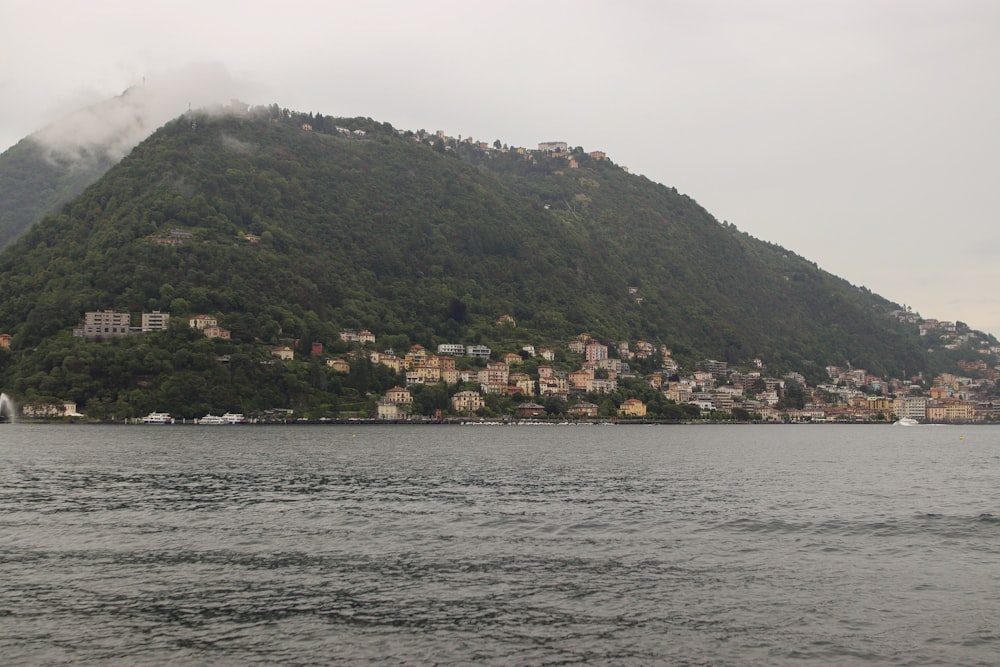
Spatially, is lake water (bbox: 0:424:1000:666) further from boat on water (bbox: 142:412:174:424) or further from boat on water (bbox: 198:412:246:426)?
boat on water (bbox: 198:412:246:426)

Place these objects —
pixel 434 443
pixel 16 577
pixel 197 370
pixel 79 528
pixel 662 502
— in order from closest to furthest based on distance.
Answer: pixel 16 577
pixel 79 528
pixel 662 502
pixel 434 443
pixel 197 370

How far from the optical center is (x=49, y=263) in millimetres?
191625

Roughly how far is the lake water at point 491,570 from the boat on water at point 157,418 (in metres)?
83.0

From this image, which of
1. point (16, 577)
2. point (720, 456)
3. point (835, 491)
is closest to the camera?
point (16, 577)

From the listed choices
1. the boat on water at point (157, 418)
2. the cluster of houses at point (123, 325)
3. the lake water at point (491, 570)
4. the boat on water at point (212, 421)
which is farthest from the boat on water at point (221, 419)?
the lake water at point (491, 570)

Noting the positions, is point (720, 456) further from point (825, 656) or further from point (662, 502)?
point (825, 656)

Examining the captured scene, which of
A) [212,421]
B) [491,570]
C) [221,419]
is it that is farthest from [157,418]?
[491,570]

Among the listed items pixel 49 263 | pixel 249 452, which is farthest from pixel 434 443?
pixel 49 263

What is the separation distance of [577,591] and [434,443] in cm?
8495

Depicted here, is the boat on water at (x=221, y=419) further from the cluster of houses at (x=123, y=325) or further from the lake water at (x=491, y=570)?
the lake water at (x=491, y=570)

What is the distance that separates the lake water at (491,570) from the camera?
22719 mm

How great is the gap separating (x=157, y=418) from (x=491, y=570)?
127 m

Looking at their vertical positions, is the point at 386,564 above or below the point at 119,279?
below

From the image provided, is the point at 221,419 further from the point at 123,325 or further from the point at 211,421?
the point at 123,325
